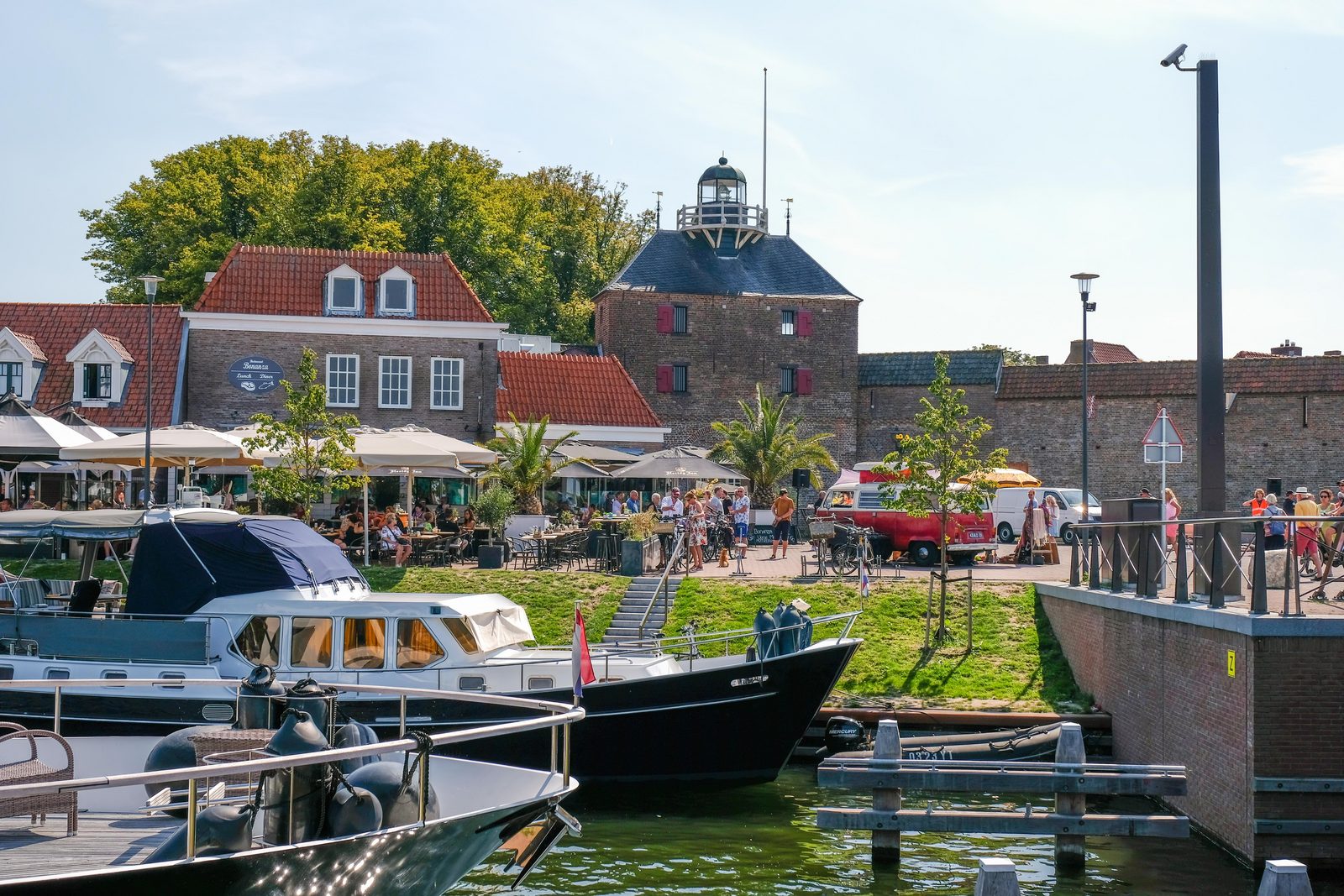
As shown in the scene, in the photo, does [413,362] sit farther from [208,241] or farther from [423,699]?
[423,699]

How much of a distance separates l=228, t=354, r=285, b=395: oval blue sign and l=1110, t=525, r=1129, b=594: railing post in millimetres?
25146

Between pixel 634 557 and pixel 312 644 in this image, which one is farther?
pixel 634 557

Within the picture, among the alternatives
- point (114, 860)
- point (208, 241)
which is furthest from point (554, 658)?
point (208, 241)

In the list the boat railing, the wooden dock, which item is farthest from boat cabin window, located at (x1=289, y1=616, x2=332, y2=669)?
the wooden dock

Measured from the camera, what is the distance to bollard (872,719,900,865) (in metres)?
13.6

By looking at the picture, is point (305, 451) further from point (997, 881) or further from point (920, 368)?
point (920, 368)

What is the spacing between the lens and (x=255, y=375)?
124 feet

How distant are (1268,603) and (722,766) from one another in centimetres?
666

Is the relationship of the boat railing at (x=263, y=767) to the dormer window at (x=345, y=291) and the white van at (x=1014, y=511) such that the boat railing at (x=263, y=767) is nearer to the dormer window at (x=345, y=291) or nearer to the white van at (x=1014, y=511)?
the white van at (x=1014, y=511)

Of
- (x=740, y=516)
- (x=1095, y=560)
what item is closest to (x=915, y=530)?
(x=740, y=516)

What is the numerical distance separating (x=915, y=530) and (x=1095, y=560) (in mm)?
9988

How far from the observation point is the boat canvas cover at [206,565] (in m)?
17.5

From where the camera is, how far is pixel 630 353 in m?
55.8

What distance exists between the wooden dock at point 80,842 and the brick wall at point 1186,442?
4167 centimetres
